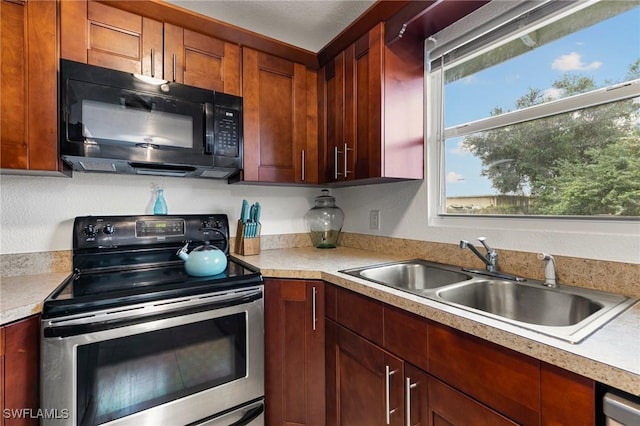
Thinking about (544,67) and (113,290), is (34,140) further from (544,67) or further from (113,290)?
(544,67)

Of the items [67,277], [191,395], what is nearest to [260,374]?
[191,395]

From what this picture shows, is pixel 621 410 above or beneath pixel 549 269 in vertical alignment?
beneath

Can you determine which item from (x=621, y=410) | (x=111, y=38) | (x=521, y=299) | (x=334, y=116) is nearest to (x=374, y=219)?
(x=334, y=116)

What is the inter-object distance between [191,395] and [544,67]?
2072mm

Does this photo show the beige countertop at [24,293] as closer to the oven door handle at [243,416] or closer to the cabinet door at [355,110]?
the oven door handle at [243,416]

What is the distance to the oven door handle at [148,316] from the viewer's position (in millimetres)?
1007

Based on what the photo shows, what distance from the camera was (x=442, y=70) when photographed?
5.31ft

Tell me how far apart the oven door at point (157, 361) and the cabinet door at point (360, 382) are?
13.9 inches

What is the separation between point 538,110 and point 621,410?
1.14 m

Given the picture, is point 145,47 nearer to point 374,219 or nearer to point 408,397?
point 374,219

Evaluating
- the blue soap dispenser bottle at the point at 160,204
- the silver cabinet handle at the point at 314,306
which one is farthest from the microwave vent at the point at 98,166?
the silver cabinet handle at the point at 314,306

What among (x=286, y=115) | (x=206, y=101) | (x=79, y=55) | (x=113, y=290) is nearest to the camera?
(x=113, y=290)

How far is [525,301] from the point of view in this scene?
115 centimetres

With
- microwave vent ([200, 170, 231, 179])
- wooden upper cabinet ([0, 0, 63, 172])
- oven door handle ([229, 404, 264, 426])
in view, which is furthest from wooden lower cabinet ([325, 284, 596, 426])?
wooden upper cabinet ([0, 0, 63, 172])
